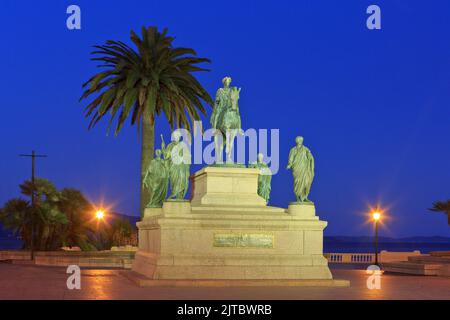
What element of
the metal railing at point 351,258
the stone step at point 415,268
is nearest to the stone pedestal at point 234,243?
the stone step at point 415,268

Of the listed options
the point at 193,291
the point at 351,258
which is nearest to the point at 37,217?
the point at 351,258

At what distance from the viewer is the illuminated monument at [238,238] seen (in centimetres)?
2341

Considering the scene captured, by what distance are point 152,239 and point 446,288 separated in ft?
31.2

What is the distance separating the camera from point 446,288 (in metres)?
23.4

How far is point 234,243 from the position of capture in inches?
941

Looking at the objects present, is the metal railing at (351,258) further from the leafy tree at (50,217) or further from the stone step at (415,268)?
the leafy tree at (50,217)

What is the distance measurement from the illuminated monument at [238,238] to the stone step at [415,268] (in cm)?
912

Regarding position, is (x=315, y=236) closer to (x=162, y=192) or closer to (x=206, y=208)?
(x=206, y=208)

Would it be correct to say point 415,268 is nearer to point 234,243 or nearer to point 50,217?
point 234,243

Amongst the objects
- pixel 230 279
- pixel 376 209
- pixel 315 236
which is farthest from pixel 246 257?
pixel 376 209

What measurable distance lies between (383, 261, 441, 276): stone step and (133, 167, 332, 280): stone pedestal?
8948mm

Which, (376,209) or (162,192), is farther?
(376,209)

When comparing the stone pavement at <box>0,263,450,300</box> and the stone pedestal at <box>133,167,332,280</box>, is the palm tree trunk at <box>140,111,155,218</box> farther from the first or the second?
the stone pavement at <box>0,263,450,300</box>

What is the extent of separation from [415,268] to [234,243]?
12109 mm
